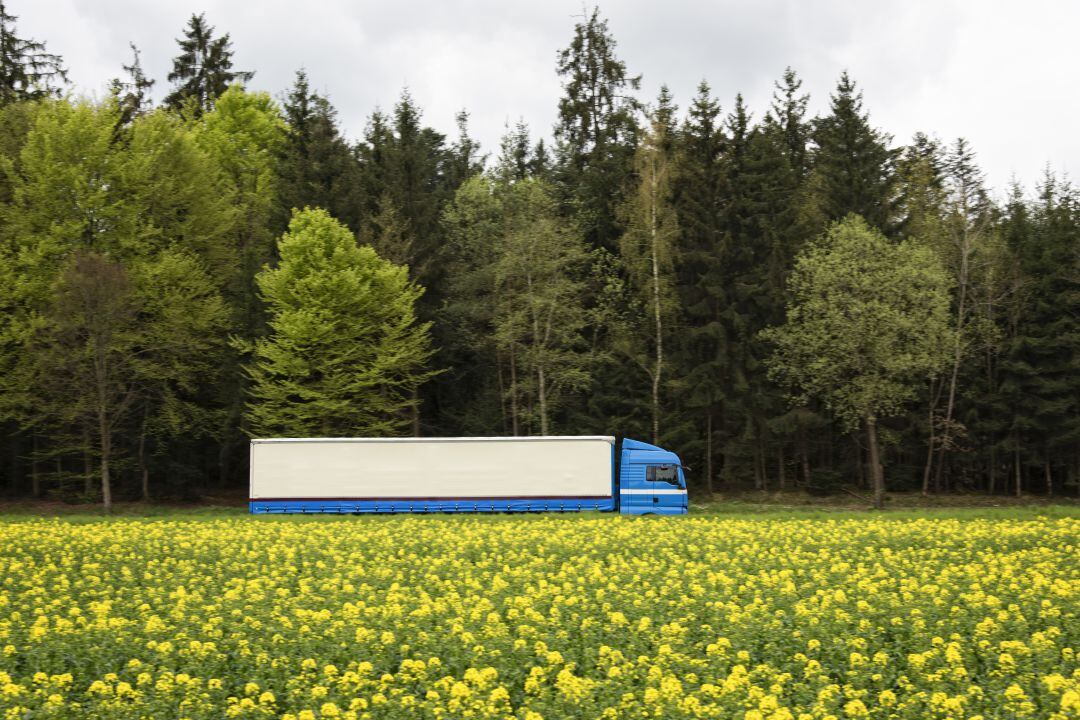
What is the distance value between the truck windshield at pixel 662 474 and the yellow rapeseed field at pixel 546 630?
1349 centimetres

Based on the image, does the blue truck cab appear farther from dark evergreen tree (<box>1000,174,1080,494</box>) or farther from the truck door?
dark evergreen tree (<box>1000,174,1080,494</box>)

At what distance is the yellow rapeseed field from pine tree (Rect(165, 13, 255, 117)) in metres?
53.9

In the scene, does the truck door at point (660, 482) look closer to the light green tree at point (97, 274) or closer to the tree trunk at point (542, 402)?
the tree trunk at point (542, 402)

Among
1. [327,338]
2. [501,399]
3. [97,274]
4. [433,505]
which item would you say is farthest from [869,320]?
[97,274]

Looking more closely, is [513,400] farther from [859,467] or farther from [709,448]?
[859,467]

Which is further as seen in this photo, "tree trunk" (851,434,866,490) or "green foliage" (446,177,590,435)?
"tree trunk" (851,434,866,490)

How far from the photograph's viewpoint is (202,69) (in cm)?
7012

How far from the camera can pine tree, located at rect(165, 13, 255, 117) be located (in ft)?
227

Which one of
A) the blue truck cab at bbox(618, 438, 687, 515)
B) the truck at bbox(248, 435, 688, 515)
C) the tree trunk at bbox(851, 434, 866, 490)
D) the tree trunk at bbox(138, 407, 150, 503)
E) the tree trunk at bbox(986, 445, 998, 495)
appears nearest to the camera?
the blue truck cab at bbox(618, 438, 687, 515)

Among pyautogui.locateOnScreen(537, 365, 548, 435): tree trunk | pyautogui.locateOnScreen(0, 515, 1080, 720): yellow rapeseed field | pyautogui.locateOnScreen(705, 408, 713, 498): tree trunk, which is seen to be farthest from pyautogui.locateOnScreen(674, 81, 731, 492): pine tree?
pyautogui.locateOnScreen(0, 515, 1080, 720): yellow rapeseed field

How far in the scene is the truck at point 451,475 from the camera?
37781mm

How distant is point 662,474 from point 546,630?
78.4ft

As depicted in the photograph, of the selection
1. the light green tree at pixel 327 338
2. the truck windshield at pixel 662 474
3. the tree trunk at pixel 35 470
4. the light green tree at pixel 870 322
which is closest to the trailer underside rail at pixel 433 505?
the truck windshield at pixel 662 474

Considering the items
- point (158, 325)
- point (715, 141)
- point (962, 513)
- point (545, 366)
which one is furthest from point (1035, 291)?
point (158, 325)
